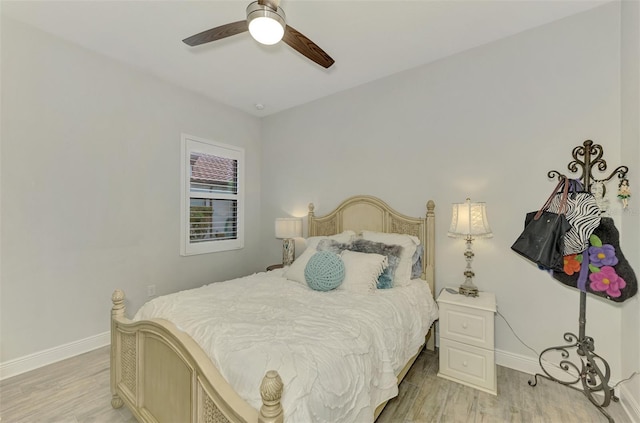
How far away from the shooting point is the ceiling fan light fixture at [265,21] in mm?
1482

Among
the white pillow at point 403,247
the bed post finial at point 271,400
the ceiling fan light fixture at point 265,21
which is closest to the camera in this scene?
the bed post finial at point 271,400

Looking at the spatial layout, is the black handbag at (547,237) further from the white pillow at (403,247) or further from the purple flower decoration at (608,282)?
the white pillow at (403,247)

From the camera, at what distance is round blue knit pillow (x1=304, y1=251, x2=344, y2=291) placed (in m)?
2.21

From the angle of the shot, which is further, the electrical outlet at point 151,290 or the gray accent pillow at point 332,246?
the electrical outlet at point 151,290

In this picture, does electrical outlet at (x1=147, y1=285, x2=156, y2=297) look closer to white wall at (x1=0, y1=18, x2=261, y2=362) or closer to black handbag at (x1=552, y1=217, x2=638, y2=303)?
white wall at (x1=0, y1=18, x2=261, y2=362)

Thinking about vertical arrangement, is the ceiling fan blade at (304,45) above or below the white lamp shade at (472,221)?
above

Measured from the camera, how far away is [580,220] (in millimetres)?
1873

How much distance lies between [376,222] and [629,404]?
2186 millimetres

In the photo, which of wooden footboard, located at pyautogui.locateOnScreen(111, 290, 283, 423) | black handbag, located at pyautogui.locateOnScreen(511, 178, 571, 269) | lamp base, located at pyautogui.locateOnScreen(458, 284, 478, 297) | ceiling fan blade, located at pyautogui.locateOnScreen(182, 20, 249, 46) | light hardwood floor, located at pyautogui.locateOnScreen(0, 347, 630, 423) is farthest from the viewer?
lamp base, located at pyautogui.locateOnScreen(458, 284, 478, 297)

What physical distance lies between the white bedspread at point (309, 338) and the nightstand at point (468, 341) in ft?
0.63

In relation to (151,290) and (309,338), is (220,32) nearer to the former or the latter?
(309,338)

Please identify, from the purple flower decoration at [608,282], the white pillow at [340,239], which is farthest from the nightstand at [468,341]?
the white pillow at [340,239]

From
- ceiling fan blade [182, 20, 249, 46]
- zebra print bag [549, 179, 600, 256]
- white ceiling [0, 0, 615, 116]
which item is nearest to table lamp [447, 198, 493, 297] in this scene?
zebra print bag [549, 179, 600, 256]

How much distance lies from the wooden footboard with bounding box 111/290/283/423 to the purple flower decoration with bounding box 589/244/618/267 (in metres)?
2.16
